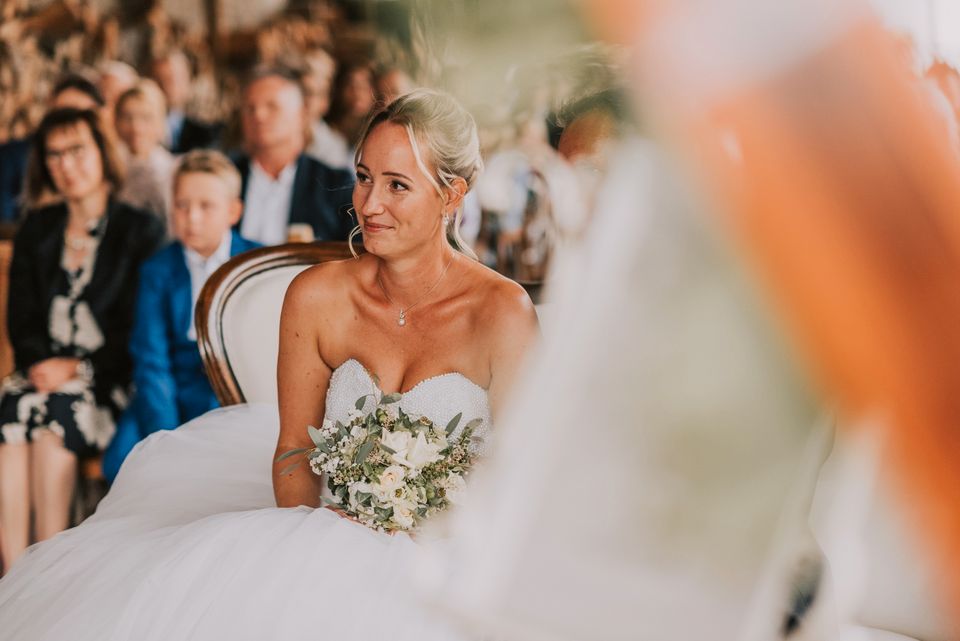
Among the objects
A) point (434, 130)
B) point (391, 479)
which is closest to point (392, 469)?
point (391, 479)

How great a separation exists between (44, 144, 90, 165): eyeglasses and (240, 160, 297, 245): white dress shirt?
389 millimetres

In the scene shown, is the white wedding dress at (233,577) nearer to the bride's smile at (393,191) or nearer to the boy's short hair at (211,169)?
the bride's smile at (393,191)

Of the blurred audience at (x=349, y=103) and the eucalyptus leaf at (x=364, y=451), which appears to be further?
the blurred audience at (x=349, y=103)

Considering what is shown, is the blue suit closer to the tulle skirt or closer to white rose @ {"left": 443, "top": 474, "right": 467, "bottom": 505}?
the tulle skirt

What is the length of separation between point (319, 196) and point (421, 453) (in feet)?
3.39

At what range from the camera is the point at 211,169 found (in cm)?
196

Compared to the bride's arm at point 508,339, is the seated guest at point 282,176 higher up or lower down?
higher up

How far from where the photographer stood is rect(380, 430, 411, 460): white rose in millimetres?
1125

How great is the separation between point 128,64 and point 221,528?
149cm

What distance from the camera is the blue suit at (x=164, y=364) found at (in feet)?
5.99

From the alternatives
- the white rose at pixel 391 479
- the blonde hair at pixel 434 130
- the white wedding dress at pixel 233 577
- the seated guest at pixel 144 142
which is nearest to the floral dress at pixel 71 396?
the seated guest at pixel 144 142

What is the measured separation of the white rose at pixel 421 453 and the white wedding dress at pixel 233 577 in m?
0.09

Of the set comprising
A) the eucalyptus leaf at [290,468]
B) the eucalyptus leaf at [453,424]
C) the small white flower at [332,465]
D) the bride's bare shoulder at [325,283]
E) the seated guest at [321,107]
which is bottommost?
the eucalyptus leaf at [290,468]

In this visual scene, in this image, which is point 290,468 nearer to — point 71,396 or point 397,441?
point 397,441
